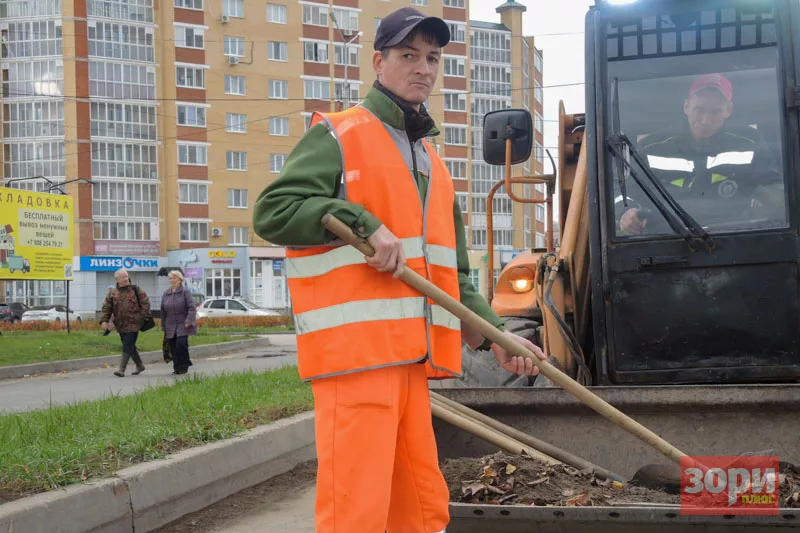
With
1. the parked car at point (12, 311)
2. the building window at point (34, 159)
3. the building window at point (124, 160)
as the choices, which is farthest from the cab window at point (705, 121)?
the building window at point (34, 159)

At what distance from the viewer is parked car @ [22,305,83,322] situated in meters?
53.7

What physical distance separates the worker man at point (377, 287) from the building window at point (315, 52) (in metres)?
67.1

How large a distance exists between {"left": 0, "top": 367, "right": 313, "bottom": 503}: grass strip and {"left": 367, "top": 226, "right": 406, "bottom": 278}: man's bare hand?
2404mm

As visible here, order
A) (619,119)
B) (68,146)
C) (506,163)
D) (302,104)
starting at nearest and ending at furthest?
(619,119)
(506,163)
(68,146)
(302,104)

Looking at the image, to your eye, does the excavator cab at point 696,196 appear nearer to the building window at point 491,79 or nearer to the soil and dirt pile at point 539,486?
the soil and dirt pile at point 539,486

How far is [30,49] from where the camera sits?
6272 centimetres

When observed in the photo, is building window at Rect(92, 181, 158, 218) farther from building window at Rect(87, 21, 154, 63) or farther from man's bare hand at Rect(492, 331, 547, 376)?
man's bare hand at Rect(492, 331, 547, 376)

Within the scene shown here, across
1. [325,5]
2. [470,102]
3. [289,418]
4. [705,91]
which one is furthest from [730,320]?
[470,102]

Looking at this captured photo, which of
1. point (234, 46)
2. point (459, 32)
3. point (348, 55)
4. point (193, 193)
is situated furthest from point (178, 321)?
point (459, 32)

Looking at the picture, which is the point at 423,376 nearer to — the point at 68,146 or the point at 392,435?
the point at 392,435

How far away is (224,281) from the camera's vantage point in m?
64.6

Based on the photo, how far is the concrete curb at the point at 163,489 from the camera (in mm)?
4512

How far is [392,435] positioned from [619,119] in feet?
8.50

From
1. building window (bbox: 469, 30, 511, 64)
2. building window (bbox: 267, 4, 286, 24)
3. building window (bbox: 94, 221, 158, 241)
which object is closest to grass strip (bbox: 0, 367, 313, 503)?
building window (bbox: 94, 221, 158, 241)
